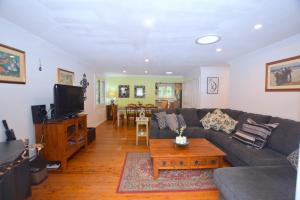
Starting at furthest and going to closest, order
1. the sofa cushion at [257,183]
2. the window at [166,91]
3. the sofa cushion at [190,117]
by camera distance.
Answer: the window at [166,91]
the sofa cushion at [190,117]
the sofa cushion at [257,183]

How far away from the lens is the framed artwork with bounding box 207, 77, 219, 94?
5.21m

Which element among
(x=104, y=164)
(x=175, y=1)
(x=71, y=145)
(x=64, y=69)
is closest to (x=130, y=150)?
(x=104, y=164)

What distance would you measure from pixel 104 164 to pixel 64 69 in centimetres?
231

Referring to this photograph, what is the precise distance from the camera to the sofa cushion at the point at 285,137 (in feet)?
6.96

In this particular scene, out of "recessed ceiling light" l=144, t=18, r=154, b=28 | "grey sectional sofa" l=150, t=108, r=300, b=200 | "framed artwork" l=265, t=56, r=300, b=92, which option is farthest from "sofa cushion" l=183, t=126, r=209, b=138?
"recessed ceiling light" l=144, t=18, r=154, b=28

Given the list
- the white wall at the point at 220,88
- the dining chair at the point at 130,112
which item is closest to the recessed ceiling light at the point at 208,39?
the white wall at the point at 220,88

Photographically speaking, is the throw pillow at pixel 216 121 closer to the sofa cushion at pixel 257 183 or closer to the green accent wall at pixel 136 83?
the sofa cushion at pixel 257 183

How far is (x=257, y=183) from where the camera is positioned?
4.76ft

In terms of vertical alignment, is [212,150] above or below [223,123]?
below

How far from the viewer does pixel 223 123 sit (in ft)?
11.3

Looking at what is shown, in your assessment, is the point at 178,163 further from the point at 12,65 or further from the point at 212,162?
the point at 12,65

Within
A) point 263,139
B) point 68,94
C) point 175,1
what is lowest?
point 263,139

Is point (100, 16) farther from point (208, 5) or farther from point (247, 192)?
point (247, 192)

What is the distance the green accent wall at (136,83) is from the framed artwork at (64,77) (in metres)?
4.01
